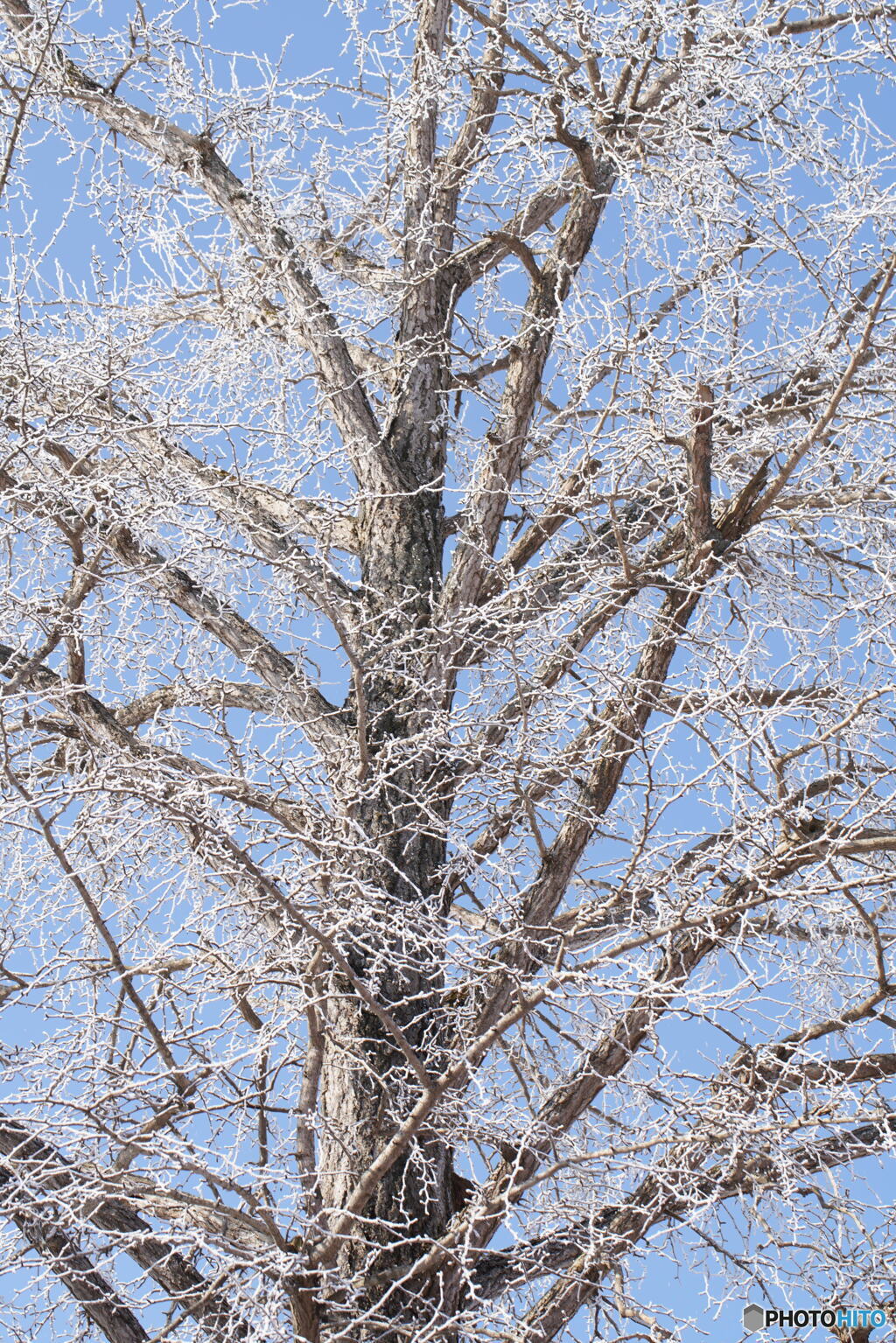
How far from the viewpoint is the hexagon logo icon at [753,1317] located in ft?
13.4

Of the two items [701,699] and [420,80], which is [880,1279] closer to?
[701,699]

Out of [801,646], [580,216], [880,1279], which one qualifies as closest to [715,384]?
[801,646]

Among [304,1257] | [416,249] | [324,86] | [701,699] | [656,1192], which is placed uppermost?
[324,86]

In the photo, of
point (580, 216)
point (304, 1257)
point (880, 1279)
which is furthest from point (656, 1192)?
point (580, 216)

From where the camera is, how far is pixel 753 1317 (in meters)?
4.12

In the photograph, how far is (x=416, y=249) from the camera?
5.98 m

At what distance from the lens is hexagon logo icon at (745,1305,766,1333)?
408 centimetres

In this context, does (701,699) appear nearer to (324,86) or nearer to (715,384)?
(715,384)

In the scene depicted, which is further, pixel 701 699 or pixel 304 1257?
pixel 701 699

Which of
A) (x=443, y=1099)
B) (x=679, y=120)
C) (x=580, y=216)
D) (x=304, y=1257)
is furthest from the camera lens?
(x=580, y=216)

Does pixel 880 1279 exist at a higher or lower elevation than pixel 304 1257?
higher

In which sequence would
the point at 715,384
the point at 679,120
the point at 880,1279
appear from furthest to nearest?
the point at 679,120 → the point at 715,384 → the point at 880,1279

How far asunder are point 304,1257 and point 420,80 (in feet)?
15.4

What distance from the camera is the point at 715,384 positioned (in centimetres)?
455
